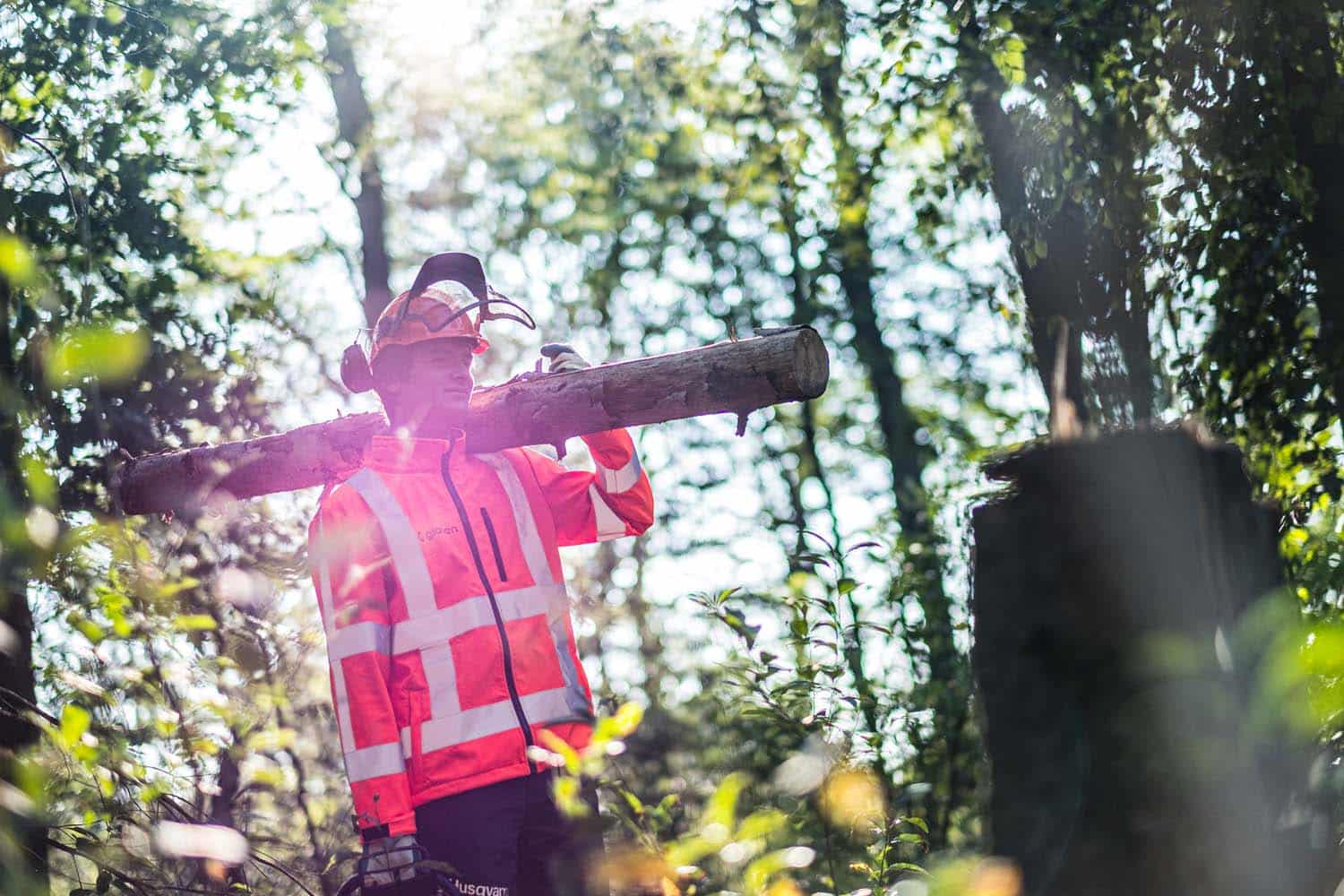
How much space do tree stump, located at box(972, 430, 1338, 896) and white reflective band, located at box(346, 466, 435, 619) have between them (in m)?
2.67

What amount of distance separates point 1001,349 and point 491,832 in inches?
591

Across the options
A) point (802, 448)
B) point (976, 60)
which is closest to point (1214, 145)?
point (976, 60)

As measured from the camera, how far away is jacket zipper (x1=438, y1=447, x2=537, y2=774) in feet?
12.1

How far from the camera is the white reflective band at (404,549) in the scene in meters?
3.77

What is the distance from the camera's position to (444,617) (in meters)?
3.75

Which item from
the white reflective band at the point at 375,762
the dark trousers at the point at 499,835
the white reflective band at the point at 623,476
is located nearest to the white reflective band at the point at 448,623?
the white reflective band at the point at 375,762

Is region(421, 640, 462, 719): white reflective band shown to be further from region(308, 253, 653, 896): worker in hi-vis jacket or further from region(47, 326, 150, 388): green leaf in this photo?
region(47, 326, 150, 388): green leaf

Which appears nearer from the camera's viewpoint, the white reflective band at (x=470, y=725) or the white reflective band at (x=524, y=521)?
the white reflective band at (x=470, y=725)

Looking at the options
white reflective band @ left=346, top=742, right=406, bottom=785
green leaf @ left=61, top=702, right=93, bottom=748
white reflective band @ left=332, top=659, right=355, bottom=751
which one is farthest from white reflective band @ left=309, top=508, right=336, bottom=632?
green leaf @ left=61, top=702, right=93, bottom=748

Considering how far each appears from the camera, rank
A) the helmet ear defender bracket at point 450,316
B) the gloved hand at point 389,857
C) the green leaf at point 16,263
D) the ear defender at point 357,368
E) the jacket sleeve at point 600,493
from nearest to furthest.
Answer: the green leaf at point 16,263
the gloved hand at point 389,857
the jacket sleeve at point 600,493
the helmet ear defender bracket at point 450,316
the ear defender at point 357,368

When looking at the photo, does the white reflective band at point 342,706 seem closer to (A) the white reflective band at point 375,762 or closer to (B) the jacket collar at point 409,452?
(A) the white reflective band at point 375,762

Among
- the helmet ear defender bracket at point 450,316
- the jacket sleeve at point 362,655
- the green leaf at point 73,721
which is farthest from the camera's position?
the helmet ear defender bracket at point 450,316

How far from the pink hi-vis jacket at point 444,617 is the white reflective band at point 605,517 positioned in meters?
0.02

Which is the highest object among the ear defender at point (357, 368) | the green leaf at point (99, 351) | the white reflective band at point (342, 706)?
the ear defender at point (357, 368)
